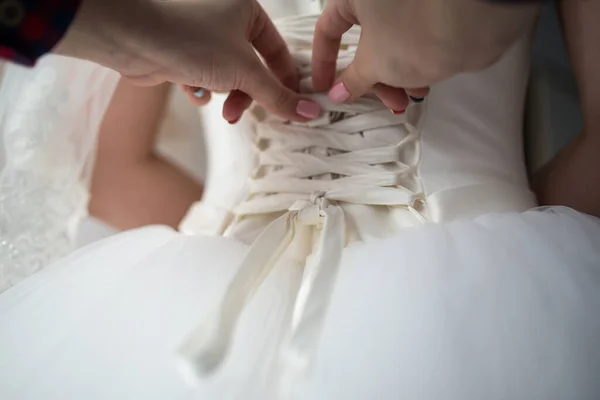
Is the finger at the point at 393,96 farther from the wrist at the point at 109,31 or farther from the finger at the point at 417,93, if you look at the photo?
the wrist at the point at 109,31

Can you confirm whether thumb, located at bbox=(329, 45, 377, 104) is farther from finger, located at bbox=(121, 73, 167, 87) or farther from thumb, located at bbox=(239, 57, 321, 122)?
finger, located at bbox=(121, 73, 167, 87)

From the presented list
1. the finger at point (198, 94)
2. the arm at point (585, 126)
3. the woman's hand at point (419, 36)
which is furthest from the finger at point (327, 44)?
the arm at point (585, 126)

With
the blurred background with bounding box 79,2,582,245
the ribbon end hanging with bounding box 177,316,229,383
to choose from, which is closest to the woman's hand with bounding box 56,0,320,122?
the ribbon end hanging with bounding box 177,316,229,383

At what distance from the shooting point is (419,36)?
1.16 feet

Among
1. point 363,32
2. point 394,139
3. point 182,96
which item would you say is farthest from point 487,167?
point 182,96

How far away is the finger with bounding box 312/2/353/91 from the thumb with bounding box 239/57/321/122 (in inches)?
1.0

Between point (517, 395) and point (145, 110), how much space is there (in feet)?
1.87

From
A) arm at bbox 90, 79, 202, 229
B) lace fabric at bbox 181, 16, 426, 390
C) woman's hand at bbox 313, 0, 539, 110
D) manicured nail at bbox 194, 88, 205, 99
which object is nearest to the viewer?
woman's hand at bbox 313, 0, 539, 110

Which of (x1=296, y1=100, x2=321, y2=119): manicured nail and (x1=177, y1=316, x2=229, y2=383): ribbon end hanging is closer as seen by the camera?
(x1=177, y1=316, x2=229, y2=383): ribbon end hanging

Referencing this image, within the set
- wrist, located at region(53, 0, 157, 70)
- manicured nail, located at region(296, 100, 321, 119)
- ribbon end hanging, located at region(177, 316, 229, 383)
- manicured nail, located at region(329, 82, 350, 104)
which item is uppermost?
wrist, located at region(53, 0, 157, 70)

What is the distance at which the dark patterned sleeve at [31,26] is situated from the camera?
0.31 meters

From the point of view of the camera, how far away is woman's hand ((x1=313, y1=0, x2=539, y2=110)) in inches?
12.3

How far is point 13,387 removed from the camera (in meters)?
0.38

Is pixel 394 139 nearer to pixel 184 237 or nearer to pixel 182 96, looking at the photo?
pixel 184 237
